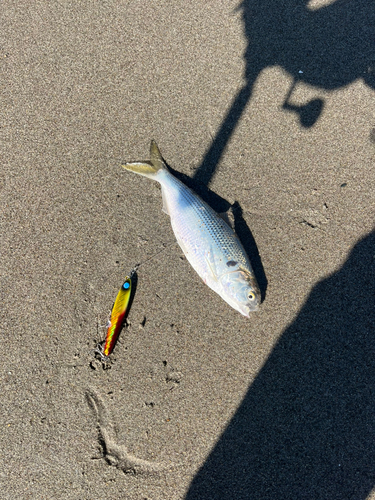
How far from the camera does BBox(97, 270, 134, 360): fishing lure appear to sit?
2814 millimetres

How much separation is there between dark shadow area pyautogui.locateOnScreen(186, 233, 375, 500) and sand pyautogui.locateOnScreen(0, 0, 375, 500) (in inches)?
0.7

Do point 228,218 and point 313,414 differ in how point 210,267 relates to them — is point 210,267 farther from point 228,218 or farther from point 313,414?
point 313,414

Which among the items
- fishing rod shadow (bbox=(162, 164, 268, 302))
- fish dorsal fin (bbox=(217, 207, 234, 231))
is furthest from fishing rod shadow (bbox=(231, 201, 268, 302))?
fish dorsal fin (bbox=(217, 207, 234, 231))

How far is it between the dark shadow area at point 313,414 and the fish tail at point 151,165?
207 centimetres

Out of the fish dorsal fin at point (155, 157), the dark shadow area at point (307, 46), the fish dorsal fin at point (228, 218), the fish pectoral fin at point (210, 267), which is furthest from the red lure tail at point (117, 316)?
the dark shadow area at point (307, 46)

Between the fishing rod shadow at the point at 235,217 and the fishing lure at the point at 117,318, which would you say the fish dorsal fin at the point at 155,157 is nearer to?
the fishing rod shadow at the point at 235,217

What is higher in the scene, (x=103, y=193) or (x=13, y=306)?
(x=103, y=193)

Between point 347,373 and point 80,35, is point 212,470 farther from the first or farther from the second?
point 80,35

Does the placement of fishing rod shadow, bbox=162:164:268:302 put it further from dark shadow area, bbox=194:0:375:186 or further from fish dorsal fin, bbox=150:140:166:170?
dark shadow area, bbox=194:0:375:186

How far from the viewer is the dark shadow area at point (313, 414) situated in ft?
8.63

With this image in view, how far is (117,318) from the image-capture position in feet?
9.30

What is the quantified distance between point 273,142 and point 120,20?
229cm

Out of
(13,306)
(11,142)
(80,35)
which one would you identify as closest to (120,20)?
(80,35)

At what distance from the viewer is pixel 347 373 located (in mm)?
2779
